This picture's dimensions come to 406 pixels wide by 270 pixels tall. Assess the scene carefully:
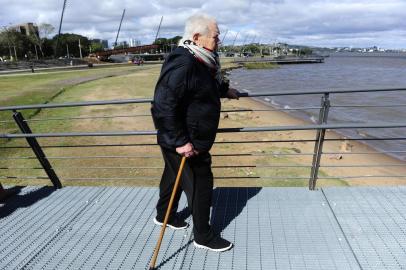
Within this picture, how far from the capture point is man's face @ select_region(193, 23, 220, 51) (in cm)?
276

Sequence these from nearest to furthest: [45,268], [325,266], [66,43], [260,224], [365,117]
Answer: [325,266]
[45,268]
[260,224]
[365,117]
[66,43]

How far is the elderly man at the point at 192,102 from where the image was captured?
2.71m

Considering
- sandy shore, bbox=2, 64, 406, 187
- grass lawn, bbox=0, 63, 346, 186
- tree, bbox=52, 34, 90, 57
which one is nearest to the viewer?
grass lawn, bbox=0, 63, 346, 186

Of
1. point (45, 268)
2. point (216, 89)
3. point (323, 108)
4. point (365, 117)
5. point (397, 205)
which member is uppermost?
point (216, 89)

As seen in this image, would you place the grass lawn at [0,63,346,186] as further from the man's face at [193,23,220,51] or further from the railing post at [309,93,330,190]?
the railing post at [309,93,330,190]

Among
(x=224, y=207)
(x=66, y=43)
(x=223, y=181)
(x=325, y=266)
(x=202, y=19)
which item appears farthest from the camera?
(x=66, y=43)

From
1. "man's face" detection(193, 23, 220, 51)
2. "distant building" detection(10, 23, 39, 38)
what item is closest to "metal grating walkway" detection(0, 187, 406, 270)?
"man's face" detection(193, 23, 220, 51)

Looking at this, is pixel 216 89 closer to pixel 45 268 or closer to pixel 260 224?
pixel 260 224

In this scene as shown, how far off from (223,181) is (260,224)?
4.91m

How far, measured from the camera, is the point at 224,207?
407cm

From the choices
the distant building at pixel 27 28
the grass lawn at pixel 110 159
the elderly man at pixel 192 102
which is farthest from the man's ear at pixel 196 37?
the distant building at pixel 27 28

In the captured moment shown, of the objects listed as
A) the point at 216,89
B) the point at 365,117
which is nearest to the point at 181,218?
the point at 216,89

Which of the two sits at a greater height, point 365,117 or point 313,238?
point 313,238

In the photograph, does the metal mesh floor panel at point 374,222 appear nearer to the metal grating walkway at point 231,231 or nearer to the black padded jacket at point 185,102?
the metal grating walkway at point 231,231
